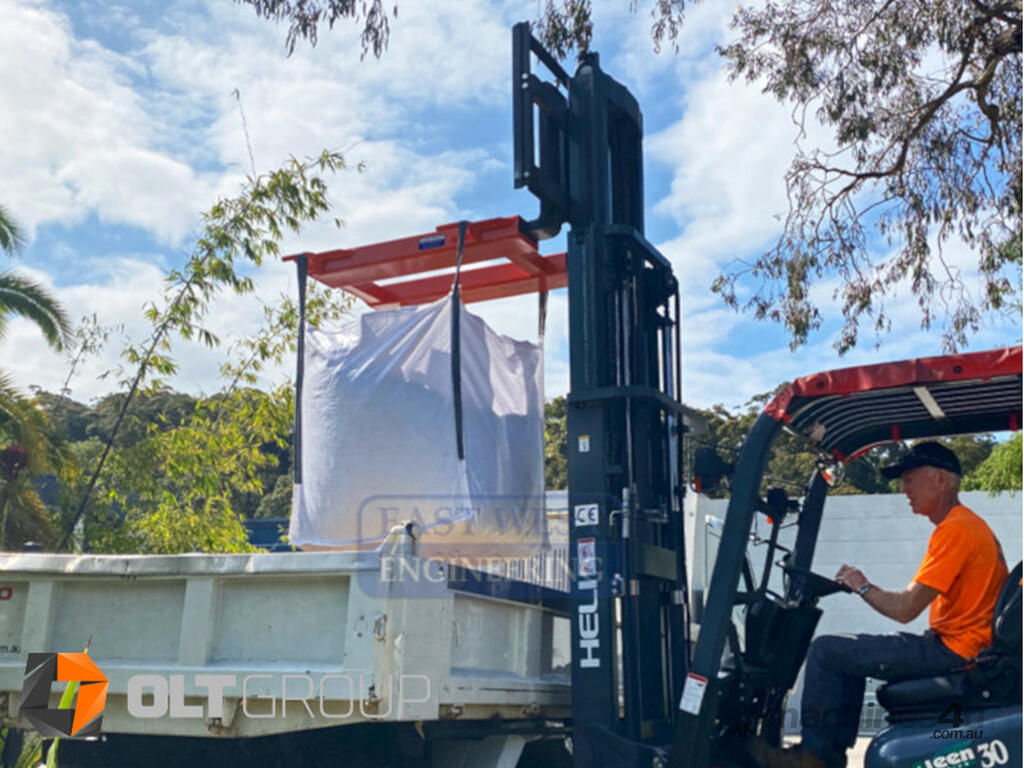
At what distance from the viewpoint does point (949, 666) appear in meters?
3.94

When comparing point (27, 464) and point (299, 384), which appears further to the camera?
point (27, 464)

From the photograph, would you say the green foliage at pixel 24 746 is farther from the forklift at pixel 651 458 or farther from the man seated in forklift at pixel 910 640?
the man seated in forklift at pixel 910 640

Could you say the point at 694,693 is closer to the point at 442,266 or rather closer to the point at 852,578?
the point at 852,578

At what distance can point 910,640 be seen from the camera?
158 inches

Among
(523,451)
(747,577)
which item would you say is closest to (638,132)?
(523,451)

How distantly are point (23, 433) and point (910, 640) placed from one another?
11171 mm

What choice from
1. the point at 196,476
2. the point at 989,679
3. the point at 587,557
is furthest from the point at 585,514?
the point at 196,476

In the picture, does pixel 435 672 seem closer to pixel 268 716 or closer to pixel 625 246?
pixel 268 716

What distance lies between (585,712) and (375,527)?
1092mm

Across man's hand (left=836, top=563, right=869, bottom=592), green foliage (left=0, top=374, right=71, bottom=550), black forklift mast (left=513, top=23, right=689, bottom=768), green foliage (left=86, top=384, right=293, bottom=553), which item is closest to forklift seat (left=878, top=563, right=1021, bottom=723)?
man's hand (left=836, top=563, right=869, bottom=592)

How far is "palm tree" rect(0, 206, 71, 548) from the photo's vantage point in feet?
40.5

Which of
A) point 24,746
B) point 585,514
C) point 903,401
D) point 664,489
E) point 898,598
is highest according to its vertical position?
point 903,401

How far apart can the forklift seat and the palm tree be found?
10.3 metres

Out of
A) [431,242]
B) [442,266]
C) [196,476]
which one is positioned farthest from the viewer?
[196,476]
